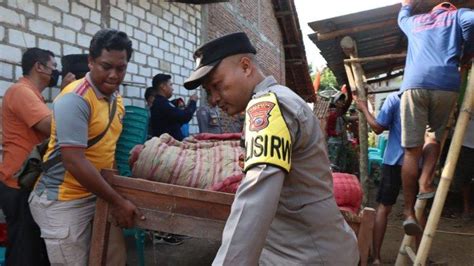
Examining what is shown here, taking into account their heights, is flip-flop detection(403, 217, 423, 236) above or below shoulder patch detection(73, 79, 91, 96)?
below

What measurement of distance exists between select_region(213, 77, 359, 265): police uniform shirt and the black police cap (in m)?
0.15

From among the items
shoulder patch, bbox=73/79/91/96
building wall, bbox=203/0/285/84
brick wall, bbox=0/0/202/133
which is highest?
building wall, bbox=203/0/285/84

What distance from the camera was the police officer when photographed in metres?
1.18

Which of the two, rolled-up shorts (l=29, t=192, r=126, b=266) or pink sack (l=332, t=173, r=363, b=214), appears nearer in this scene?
rolled-up shorts (l=29, t=192, r=126, b=266)

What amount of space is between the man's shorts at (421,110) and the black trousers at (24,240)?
2.48 meters

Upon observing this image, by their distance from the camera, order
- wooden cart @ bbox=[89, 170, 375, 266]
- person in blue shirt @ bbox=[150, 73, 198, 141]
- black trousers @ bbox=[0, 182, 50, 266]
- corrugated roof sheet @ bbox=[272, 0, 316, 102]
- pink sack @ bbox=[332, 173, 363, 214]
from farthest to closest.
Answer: corrugated roof sheet @ bbox=[272, 0, 316, 102] < person in blue shirt @ bbox=[150, 73, 198, 141] < black trousers @ bbox=[0, 182, 50, 266] < pink sack @ bbox=[332, 173, 363, 214] < wooden cart @ bbox=[89, 170, 375, 266]

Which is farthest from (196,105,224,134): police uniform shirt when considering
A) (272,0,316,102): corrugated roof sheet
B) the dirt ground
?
(272,0,316,102): corrugated roof sheet

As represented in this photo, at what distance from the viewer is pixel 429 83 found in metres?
2.86

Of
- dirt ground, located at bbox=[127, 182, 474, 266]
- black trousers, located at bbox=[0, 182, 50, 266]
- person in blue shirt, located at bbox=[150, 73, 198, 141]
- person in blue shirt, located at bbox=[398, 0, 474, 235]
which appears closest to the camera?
black trousers, located at bbox=[0, 182, 50, 266]

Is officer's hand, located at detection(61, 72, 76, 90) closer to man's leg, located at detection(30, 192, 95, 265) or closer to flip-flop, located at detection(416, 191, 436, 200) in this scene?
man's leg, located at detection(30, 192, 95, 265)

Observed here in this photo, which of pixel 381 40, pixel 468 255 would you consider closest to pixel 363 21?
pixel 381 40

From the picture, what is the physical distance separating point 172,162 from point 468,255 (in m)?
3.93

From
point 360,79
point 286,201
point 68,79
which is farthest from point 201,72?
point 360,79

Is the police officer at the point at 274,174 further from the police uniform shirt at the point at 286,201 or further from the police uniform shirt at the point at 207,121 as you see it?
the police uniform shirt at the point at 207,121
